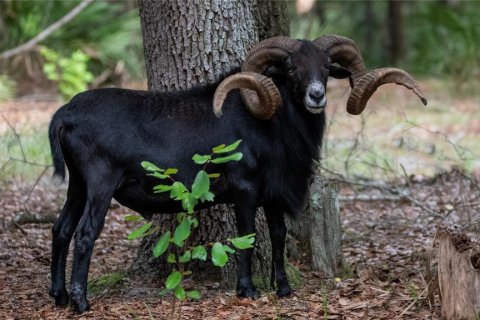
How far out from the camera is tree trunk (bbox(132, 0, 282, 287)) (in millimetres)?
8102

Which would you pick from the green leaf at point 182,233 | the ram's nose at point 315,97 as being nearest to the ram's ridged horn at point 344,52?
the ram's nose at point 315,97

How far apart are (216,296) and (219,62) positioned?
221 cm

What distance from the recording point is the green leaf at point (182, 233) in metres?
5.76

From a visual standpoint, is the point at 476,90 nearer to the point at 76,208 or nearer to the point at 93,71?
the point at 93,71

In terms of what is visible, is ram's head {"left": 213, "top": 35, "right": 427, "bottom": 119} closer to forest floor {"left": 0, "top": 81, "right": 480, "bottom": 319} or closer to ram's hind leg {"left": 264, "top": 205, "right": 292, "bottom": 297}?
ram's hind leg {"left": 264, "top": 205, "right": 292, "bottom": 297}

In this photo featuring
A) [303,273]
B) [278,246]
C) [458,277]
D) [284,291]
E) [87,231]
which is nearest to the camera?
[458,277]

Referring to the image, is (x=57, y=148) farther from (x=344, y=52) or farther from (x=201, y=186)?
(x=344, y=52)

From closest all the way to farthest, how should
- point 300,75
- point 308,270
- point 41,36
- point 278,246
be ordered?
point 300,75 < point 278,246 < point 308,270 < point 41,36

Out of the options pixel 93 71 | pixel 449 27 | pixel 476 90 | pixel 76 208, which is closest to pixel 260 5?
pixel 76 208

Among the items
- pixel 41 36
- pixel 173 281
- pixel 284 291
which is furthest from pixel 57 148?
pixel 41 36

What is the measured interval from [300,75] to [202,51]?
107cm

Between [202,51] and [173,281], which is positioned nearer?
[173,281]

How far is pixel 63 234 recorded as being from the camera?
7.60m

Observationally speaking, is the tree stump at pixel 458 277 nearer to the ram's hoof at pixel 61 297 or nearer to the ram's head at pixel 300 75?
the ram's head at pixel 300 75
